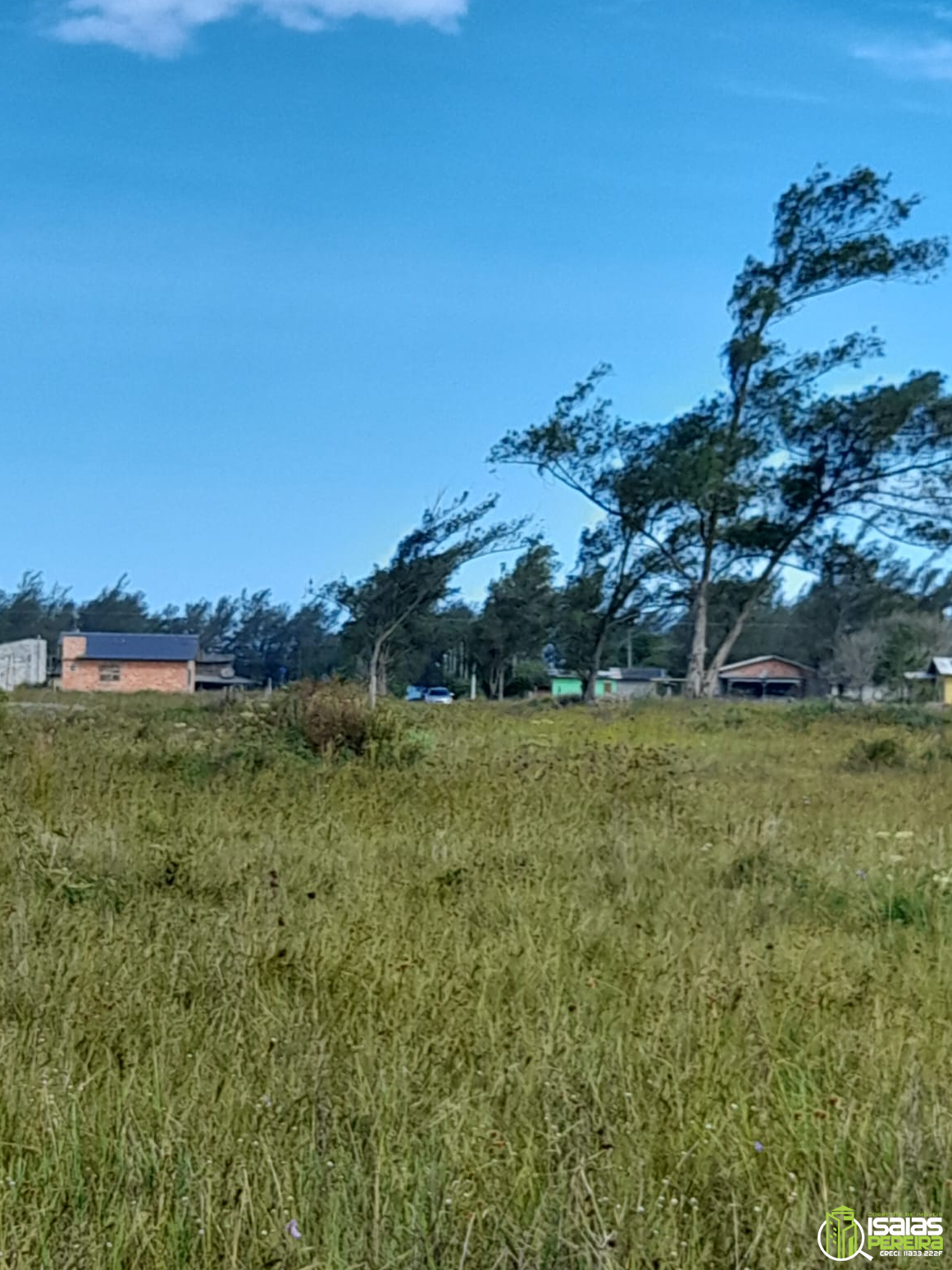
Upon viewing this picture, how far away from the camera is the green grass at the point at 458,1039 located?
A: 180 cm

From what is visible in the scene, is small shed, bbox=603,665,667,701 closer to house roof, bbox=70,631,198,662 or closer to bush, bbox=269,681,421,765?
house roof, bbox=70,631,198,662

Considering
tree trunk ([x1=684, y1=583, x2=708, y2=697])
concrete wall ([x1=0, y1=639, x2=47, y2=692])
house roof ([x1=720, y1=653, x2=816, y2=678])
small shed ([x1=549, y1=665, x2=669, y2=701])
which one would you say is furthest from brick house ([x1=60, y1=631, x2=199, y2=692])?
house roof ([x1=720, y1=653, x2=816, y2=678])

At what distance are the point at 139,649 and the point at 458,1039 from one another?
55.0 meters

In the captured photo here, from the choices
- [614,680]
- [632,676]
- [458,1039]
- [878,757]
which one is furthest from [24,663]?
[458,1039]

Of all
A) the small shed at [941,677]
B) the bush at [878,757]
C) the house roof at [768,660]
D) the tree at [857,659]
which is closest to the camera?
the bush at [878,757]

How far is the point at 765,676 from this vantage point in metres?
66.9

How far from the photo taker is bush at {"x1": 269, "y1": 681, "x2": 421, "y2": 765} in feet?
28.1

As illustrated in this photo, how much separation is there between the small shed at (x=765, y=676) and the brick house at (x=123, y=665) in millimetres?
34507

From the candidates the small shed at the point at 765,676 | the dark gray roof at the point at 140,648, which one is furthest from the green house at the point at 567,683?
the dark gray roof at the point at 140,648

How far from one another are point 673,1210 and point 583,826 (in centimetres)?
410

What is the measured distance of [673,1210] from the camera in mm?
1800

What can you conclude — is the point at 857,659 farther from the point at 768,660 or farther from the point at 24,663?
the point at 24,663

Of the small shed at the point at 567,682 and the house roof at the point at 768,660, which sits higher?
the house roof at the point at 768,660

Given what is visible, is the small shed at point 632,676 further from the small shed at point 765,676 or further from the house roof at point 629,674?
the small shed at point 765,676
